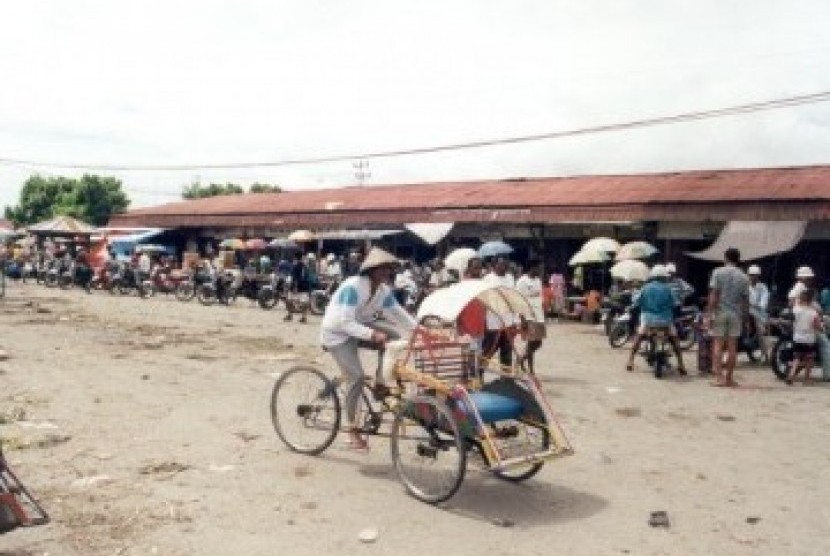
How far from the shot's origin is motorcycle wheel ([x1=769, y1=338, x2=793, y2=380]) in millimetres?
11369

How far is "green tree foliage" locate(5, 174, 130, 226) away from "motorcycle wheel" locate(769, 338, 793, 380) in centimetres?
5330

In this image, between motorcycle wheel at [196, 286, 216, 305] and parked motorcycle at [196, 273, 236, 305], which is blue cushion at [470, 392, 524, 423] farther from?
motorcycle wheel at [196, 286, 216, 305]

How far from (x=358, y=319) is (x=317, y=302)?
13.9m

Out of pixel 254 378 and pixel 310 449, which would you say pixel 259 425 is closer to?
pixel 310 449

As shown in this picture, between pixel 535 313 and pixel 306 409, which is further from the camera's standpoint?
pixel 535 313

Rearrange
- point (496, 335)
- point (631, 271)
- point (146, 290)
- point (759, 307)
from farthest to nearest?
point (146, 290) → point (631, 271) → point (759, 307) → point (496, 335)

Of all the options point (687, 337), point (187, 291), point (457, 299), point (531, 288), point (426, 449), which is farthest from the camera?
point (187, 291)

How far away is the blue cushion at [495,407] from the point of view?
216 inches

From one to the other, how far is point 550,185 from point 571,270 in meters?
4.17

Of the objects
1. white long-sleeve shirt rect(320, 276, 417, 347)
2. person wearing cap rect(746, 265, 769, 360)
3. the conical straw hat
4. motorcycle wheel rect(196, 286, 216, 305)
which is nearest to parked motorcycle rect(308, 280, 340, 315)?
motorcycle wheel rect(196, 286, 216, 305)

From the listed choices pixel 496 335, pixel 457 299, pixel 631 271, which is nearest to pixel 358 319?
pixel 457 299

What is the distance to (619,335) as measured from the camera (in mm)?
14734

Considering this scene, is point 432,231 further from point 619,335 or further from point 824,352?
point 824,352

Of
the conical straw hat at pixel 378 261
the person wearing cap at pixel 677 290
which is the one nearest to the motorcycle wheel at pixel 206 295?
the person wearing cap at pixel 677 290
